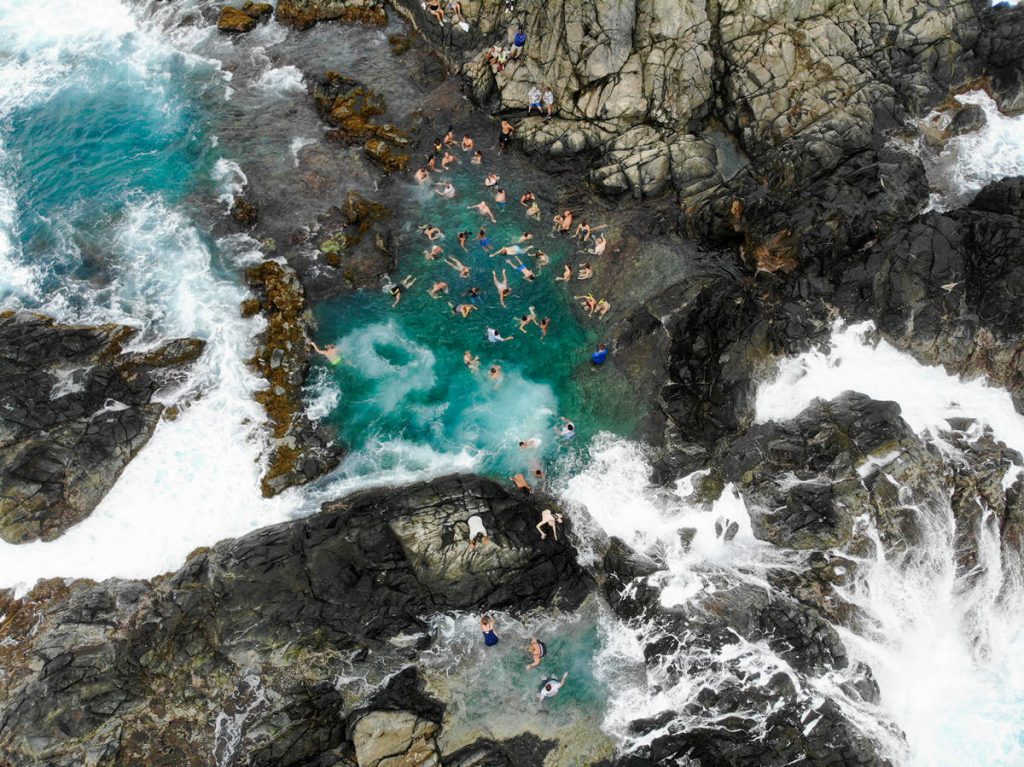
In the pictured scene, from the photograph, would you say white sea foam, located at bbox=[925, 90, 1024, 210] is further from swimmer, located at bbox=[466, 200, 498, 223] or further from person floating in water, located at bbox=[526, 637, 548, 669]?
person floating in water, located at bbox=[526, 637, 548, 669]

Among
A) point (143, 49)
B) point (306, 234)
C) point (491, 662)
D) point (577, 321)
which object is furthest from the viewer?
point (143, 49)

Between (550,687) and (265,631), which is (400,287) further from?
(550,687)

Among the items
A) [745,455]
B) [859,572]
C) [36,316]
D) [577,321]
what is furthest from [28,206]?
[859,572]

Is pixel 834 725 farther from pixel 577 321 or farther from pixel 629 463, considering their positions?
pixel 577 321

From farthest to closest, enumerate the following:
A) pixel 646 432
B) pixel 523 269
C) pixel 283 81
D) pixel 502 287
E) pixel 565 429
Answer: pixel 283 81, pixel 523 269, pixel 502 287, pixel 646 432, pixel 565 429

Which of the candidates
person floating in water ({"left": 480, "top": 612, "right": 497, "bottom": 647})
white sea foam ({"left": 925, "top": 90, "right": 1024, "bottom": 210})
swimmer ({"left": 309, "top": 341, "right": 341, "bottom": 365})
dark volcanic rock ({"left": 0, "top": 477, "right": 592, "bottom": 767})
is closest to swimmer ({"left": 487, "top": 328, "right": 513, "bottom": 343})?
swimmer ({"left": 309, "top": 341, "right": 341, "bottom": 365})

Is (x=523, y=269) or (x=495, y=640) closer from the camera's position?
(x=495, y=640)

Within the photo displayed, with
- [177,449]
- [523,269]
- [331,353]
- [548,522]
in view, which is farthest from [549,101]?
[177,449]
